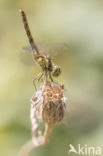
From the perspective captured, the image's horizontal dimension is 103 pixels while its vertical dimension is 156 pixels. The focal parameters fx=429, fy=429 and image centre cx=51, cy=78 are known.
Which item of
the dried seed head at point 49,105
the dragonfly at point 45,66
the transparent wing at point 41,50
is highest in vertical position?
the transparent wing at point 41,50

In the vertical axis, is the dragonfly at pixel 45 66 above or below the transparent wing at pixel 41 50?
below

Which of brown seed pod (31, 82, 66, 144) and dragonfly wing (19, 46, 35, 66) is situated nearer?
brown seed pod (31, 82, 66, 144)

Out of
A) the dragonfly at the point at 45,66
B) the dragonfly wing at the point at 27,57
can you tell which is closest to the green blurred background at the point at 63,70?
the dragonfly wing at the point at 27,57

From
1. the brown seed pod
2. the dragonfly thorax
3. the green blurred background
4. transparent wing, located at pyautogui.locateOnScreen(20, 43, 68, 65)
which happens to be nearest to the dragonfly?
the dragonfly thorax

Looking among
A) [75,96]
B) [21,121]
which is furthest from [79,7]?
[21,121]

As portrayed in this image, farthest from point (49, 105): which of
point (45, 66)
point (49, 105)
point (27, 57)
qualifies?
point (27, 57)

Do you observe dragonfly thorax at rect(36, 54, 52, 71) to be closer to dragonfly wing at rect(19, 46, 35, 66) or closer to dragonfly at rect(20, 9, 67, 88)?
dragonfly at rect(20, 9, 67, 88)

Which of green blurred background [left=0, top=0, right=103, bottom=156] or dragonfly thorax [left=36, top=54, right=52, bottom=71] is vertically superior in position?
green blurred background [left=0, top=0, right=103, bottom=156]

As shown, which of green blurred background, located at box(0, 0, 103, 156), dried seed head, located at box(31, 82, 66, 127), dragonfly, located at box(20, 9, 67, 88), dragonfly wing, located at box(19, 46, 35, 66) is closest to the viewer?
dried seed head, located at box(31, 82, 66, 127)

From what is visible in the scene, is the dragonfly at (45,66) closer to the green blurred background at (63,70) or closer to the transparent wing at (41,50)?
the transparent wing at (41,50)
